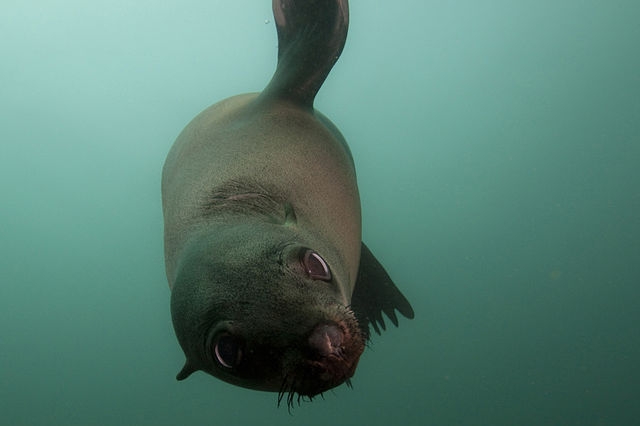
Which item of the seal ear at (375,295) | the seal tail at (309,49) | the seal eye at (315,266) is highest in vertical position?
the seal tail at (309,49)

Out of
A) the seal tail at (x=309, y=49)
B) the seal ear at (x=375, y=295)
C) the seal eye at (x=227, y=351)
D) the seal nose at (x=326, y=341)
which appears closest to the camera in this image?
the seal nose at (x=326, y=341)

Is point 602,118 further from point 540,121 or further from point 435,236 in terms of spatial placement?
point 435,236

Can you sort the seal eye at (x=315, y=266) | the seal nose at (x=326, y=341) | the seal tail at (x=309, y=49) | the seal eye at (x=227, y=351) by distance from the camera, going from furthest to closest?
the seal tail at (x=309, y=49)
the seal eye at (x=315, y=266)
the seal eye at (x=227, y=351)
the seal nose at (x=326, y=341)

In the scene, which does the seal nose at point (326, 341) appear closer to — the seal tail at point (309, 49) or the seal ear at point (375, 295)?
the seal tail at point (309, 49)

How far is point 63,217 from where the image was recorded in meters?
12.5

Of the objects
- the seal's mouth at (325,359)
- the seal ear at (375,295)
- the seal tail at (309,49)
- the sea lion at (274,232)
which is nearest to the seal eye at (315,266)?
the sea lion at (274,232)

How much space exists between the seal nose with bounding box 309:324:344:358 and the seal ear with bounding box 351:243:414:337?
2714 mm

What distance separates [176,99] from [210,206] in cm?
887

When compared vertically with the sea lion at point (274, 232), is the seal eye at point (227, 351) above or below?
below

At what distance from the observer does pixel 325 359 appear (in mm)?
1479

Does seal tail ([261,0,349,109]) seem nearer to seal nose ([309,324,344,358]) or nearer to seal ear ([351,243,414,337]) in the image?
seal ear ([351,243,414,337])

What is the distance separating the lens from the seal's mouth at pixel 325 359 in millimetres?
1479

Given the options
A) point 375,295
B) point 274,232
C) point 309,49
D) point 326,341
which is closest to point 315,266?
point 274,232

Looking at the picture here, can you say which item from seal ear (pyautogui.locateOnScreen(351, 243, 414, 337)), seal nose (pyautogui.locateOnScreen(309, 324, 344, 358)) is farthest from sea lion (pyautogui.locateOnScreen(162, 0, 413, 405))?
seal ear (pyautogui.locateOnScreen(351, 243, 414, 337))
